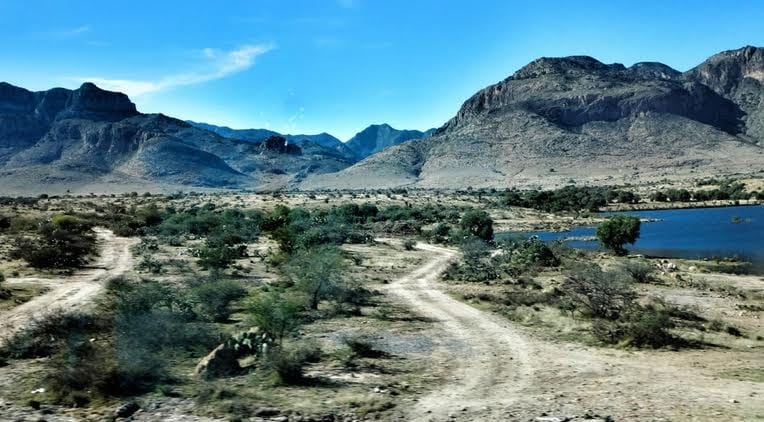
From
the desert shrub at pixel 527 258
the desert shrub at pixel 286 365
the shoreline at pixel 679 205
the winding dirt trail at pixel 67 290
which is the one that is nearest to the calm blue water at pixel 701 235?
the shoreline at pixel 679 205

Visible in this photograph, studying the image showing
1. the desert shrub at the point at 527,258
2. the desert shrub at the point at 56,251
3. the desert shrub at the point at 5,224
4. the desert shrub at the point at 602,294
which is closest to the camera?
the desert shrub at the point at 602,294

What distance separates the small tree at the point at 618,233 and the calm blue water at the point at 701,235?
3117 millimetres

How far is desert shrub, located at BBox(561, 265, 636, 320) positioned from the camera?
2416 centimetres

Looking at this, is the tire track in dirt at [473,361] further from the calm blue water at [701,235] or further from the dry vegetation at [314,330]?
the calm blue water at [701,235]

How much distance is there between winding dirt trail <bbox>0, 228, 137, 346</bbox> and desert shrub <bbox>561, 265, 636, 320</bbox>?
1963 centimetres

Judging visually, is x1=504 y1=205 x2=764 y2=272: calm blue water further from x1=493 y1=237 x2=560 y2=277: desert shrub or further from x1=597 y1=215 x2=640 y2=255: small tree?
x1=493 y1=237 x2=560 y2=277: desert shrub

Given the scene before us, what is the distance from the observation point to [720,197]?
346 ft

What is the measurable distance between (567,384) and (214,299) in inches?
572

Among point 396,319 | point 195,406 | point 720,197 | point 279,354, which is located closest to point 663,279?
point 396,319

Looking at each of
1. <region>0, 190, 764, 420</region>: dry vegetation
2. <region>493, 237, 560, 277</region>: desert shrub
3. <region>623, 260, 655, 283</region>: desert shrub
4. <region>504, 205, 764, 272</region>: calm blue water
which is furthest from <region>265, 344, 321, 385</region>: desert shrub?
<region>504, 205, 764, 272</region>: calm blue water

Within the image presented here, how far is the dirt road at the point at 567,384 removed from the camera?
1354 centimetres

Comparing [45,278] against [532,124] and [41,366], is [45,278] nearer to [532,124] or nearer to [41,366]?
[41,366]

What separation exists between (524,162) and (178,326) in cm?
16598

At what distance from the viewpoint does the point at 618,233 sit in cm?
4975
